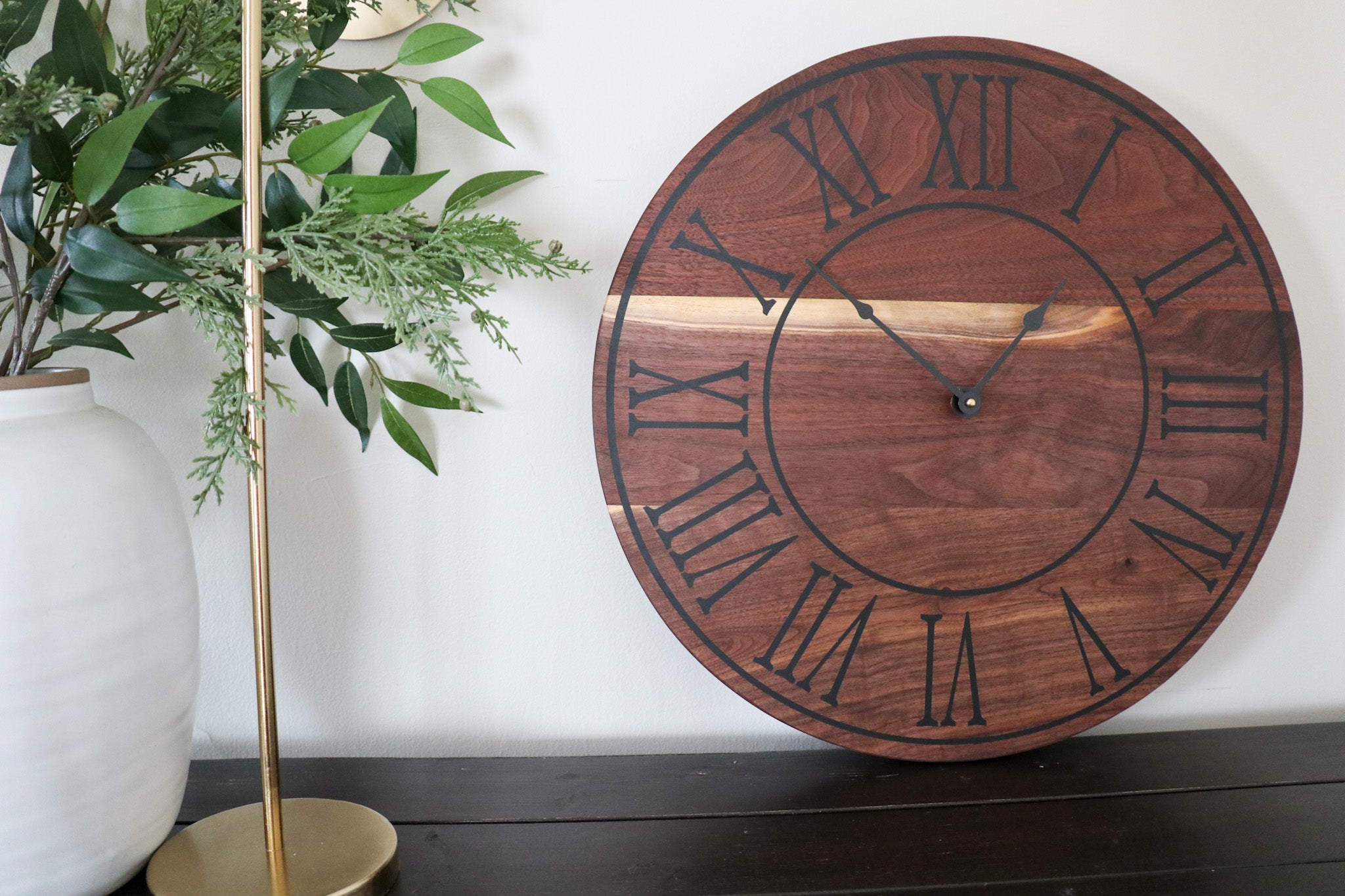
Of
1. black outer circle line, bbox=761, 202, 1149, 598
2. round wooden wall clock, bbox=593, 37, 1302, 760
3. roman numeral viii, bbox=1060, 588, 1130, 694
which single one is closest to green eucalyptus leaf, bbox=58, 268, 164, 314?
round wooden wall clock, bbox=593, 37, 1302, 760

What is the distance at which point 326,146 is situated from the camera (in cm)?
59

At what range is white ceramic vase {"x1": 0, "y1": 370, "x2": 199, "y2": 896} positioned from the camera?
57cm

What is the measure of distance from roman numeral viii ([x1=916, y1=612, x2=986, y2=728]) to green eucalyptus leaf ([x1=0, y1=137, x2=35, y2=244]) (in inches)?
31.8

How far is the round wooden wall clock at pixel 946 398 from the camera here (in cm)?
83

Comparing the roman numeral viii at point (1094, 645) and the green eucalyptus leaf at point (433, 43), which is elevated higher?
the green eucalyptus leaf at point (433, 43)

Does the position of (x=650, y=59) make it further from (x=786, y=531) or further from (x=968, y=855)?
(x=968, y=855)

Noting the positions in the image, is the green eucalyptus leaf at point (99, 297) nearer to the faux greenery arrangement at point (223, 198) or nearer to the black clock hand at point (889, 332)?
the faux greenery arrangement at point (223, 198)

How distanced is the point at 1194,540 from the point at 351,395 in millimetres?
839

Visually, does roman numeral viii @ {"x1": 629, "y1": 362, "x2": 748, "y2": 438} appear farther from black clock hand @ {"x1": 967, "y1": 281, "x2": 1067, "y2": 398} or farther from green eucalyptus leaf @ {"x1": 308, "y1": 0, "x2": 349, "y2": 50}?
green eucalyptus leaf @ {"x1": 308, "y1": 0, "x2": 349, "y2": 50}

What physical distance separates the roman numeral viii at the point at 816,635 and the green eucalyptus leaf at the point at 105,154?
0.64 meters

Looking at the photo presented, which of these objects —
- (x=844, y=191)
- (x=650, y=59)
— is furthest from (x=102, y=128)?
(x=844, y=191)

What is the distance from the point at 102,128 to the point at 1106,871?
0.91m

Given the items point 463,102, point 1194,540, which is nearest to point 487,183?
point 463,102

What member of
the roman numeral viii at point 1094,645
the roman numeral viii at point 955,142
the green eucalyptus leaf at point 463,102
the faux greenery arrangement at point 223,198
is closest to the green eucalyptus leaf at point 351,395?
the faux greenery arrangement at point 223,198
